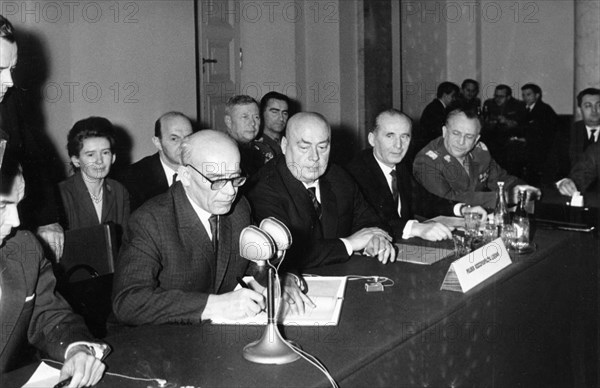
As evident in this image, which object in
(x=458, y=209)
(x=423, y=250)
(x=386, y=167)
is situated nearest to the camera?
(x=423, y=250)

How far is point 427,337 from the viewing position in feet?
6.66

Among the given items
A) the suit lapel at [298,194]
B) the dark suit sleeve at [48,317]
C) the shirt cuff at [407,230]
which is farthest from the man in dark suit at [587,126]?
the dark suit sleeve at [48,317]

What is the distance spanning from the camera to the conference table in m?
1.65

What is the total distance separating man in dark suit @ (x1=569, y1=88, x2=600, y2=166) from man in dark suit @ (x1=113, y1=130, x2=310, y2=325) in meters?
4.29

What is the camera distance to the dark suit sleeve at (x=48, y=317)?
5.93 feet

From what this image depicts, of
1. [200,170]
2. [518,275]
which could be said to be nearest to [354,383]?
[200,170]

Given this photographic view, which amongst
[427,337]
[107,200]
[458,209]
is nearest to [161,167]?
[107,200]

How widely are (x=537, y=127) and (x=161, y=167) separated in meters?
6.21

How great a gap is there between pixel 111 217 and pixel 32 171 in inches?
37.7

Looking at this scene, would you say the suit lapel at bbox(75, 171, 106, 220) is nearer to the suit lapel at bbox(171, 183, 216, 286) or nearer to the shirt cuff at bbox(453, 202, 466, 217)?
the suit lapel at bbox(171, 183, 216, 286)

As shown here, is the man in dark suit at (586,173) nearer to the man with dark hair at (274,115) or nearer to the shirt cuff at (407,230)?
the shirt cuff at (407,230)

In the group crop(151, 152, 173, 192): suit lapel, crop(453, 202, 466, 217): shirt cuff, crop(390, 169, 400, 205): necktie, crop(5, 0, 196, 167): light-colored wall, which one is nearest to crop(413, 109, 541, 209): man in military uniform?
crop(453, 202, 466, 217): shirt cuff

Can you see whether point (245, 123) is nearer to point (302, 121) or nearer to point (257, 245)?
point (302, 121)

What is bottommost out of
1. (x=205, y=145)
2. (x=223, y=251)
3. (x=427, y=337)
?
(x=427, y=337)
